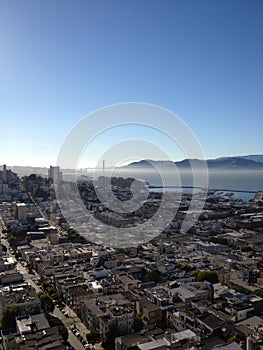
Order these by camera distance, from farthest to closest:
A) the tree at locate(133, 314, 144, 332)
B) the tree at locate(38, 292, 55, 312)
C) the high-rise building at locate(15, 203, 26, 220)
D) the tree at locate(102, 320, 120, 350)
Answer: the high-rise building at locate(15, 203, 26, 220) < the tree at locate(38, 292, 55, 312) < the tree at locate(133, 314, 144, 332) < the tree at locate(102, 320, 120, 350)

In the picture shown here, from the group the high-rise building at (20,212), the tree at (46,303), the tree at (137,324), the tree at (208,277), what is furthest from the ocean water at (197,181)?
the tree at (137,324)

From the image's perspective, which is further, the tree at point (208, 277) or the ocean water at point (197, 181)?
the ocean water at point (197, 181)

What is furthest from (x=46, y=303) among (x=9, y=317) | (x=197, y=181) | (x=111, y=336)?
(x=197, y=181)

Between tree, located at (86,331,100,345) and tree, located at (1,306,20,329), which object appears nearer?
tree, located at (86,331,100,345)

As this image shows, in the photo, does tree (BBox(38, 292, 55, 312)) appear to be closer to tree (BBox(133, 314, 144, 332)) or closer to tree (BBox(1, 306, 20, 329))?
tree (BBox(1, 306, 20, 329))

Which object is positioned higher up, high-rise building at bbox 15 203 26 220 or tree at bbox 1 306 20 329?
Answer: high-rise building at bbox 15 203 26 220

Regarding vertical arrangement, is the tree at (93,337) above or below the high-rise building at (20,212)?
below

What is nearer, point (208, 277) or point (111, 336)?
point (111, 336)

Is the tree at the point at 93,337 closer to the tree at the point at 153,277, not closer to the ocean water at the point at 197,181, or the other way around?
the tree at the point at 153,277

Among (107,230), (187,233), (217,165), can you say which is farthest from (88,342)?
(217,165)

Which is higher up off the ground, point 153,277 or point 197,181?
point 197,181

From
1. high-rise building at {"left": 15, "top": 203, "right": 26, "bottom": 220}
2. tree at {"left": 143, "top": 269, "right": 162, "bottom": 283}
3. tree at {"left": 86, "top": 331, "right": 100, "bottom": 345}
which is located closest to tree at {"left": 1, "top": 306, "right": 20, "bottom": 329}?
tree at {"left": 86, "top": 331, "right": 100, "bottom": 345}

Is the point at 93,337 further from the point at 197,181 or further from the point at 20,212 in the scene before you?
the point at 197,181
